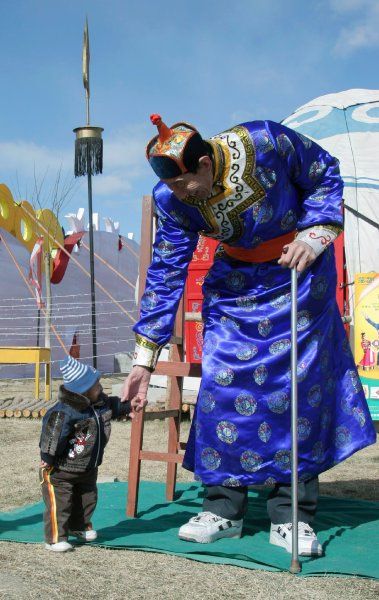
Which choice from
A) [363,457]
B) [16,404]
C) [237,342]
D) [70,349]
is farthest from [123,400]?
[70,349]

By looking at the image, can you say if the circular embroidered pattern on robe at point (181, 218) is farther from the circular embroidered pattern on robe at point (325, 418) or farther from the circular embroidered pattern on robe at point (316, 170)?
the circular embroidered pattern on robe at point (325, 418)

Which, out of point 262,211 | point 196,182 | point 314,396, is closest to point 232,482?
point 314,396

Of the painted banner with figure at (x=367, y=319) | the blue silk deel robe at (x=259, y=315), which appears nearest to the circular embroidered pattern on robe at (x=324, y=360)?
the blue silk deel robe at (x=259, y=315)

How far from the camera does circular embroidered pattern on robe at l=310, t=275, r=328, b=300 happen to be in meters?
2.77

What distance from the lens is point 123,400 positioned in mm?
2707

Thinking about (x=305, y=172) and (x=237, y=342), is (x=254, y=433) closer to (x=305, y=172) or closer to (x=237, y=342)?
(x=237, y=342)

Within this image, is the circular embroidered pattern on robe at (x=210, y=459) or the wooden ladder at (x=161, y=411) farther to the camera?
the wooden ladder at (x=161, y=411)

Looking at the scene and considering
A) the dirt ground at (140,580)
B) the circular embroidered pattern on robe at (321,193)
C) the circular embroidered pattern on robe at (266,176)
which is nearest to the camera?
the dirt ground at (140,580)

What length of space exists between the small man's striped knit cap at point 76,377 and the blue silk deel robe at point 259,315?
24cm

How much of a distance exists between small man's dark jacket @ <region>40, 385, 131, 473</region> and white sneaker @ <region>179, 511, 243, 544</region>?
0.42 meters

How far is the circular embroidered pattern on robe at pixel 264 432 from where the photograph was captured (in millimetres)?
2723

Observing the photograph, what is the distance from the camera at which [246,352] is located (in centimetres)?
276

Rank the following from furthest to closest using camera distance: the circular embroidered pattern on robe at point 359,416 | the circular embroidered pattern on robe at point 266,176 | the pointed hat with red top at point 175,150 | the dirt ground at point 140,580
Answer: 1. the circular embroidered pattern on robe at point 359,416
2. the circular embroidered pattern on robe at point 266,176
3. the pointed hat with red top at point 175,150
4. the dirt ground at point 140,580

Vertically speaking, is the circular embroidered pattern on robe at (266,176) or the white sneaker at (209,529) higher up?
the circular embroidered pattern on robe at (266,176)
